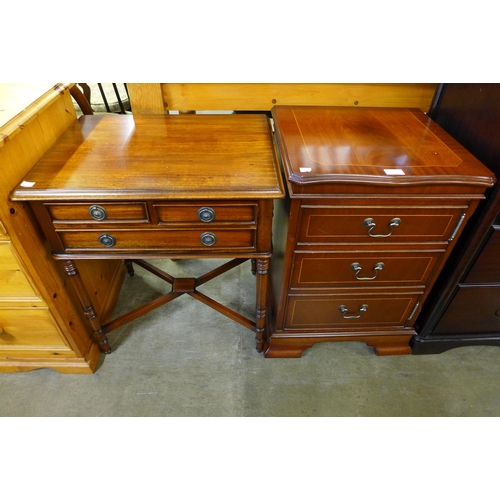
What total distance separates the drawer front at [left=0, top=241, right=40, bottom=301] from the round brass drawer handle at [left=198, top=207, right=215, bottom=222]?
56 cm

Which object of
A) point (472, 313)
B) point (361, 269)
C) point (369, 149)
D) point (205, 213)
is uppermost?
point (369, 149)

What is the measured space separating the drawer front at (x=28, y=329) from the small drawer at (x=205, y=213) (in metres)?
0.61

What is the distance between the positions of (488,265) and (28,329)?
5.47 ft

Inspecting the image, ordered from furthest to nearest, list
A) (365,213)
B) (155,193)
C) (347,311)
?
(347,311) → (365,213) → (155,193)

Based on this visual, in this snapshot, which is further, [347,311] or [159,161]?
[347,311]

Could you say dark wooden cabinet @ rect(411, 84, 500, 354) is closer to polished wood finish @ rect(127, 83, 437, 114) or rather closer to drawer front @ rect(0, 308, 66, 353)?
polished wood finish @ rect(127, 83, 437, 114)

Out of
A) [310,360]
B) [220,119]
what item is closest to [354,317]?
[310,360]

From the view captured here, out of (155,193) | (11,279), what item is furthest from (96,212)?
(11,279)

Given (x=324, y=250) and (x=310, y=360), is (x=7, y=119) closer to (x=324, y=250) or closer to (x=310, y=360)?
(x=324, y=250)

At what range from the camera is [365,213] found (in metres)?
0.95

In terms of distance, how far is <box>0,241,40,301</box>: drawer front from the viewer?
3.10 ft

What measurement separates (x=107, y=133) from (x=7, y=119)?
0.28m

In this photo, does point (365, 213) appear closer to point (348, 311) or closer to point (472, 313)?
point (348, 311)

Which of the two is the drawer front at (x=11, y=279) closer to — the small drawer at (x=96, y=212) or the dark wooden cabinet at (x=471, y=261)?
the small drawer at (x=96, y=212)
